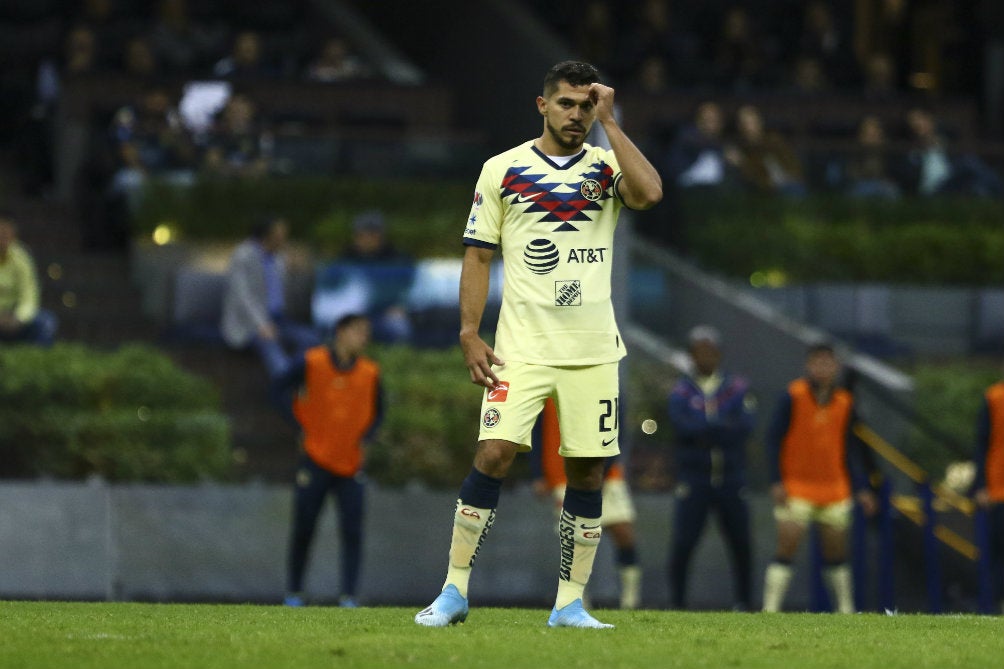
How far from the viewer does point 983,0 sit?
96.0 feet

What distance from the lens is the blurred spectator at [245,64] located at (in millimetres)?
23453

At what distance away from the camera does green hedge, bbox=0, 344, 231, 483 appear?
54.0 feet

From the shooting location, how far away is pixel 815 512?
596 inches

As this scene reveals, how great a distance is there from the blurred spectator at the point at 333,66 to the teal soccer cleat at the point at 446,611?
15.4 metres

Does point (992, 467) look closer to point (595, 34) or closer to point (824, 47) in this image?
point (824, 47)

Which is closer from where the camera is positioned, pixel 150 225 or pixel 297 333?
pixel 297 333

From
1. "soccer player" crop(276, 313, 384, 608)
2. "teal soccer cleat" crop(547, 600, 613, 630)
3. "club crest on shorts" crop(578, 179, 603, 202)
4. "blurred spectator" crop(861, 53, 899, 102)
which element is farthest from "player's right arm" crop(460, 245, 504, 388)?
"blurred spectator" crop(861, 53, 899, 102)

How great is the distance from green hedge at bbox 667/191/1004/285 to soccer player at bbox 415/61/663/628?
1228cm

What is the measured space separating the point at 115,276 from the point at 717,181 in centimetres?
633

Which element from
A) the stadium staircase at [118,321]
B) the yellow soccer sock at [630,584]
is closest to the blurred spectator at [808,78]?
the stadium staircase at [118,321]

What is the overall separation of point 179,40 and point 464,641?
17.0 metres

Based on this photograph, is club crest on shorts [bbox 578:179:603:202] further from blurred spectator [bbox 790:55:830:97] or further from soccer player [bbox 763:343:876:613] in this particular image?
blurred spectator [bbox 790:55:830:97]

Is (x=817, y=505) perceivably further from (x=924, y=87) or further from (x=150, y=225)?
(x=924, y=87)

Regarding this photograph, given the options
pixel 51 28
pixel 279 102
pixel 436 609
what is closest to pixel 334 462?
pixel 436 609
